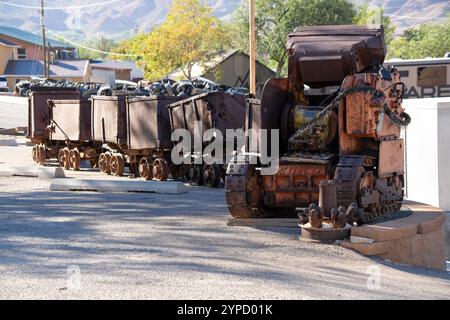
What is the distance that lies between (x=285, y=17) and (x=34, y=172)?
56502 millimetres

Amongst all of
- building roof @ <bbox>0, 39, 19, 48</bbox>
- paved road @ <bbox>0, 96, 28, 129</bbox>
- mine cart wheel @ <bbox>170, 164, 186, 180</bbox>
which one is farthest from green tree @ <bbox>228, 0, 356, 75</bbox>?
mine cart wheel @ <bbox>170, 164, 186, 180</bbox>

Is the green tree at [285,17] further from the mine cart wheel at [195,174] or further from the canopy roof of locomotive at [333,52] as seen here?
the canopy roof of locomotive at [333,52]

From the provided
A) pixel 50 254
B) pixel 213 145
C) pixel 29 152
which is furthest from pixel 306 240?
pixel 29 152

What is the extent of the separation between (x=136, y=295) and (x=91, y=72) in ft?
316

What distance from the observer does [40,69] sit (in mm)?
97312

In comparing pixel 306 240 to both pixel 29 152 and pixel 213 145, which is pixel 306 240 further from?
pixel 29 152

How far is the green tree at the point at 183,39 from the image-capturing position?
76.0m

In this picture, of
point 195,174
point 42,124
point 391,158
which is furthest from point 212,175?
point 42,124

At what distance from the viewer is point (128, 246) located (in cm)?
1187

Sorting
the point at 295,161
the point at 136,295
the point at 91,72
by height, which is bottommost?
the point at 136,295

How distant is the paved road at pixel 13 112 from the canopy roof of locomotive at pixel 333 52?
28.4 m

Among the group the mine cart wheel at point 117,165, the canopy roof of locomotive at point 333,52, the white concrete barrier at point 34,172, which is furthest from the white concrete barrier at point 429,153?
the white concrete barrier at point 34,172

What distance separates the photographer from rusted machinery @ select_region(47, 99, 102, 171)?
25.7 meters

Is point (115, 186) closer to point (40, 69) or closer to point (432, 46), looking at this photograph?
point (40, 69)
